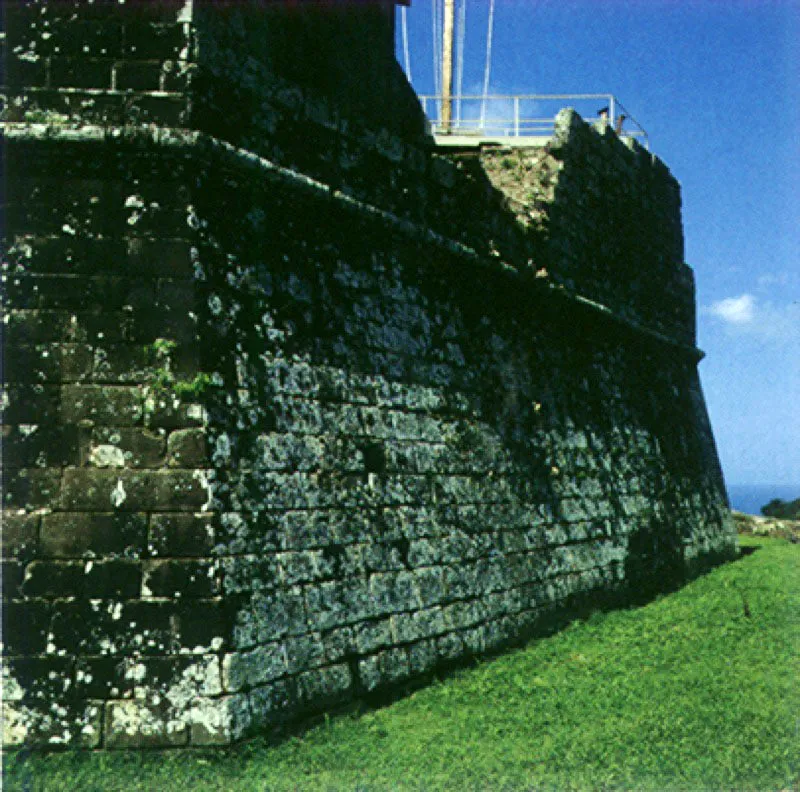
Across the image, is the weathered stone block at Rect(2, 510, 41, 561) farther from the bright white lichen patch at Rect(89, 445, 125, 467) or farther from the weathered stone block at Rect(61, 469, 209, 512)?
the bright white lichen patch at Rect(89, 445, 125, 467)

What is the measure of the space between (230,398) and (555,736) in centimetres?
306

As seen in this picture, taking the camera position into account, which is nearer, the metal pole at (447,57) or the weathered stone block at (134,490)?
the weathered stone block at (134,490)

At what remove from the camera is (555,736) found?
17.9 ft

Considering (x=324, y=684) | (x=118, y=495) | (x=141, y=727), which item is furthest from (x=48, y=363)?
(x=324, y=684)

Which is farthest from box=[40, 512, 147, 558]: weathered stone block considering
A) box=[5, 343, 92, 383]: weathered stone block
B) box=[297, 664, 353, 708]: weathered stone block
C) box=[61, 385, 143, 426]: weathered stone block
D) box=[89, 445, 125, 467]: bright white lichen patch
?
box=[297, 664, 353, 708]: weathered stone block

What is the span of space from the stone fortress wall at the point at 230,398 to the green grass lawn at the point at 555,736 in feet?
0.81

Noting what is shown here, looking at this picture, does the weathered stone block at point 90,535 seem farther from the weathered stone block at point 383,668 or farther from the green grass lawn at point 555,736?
the weathered stone block at point 383,668

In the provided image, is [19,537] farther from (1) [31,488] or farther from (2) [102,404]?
(2) [102,404]

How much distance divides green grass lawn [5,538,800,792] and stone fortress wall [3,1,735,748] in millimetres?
248

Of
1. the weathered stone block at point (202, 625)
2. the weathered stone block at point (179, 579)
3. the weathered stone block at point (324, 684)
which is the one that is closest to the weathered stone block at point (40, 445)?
the weathered stone block at point (179, 579)

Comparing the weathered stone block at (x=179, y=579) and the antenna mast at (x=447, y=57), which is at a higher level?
the antenna mast at (x=447, y=57)

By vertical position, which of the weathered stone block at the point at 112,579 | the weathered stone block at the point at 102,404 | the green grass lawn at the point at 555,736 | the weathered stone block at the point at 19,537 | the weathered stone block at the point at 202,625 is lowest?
the green grass lawn at the point at 555,736

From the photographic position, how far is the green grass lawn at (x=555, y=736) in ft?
15.4

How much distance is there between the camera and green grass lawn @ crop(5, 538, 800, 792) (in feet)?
15.4
